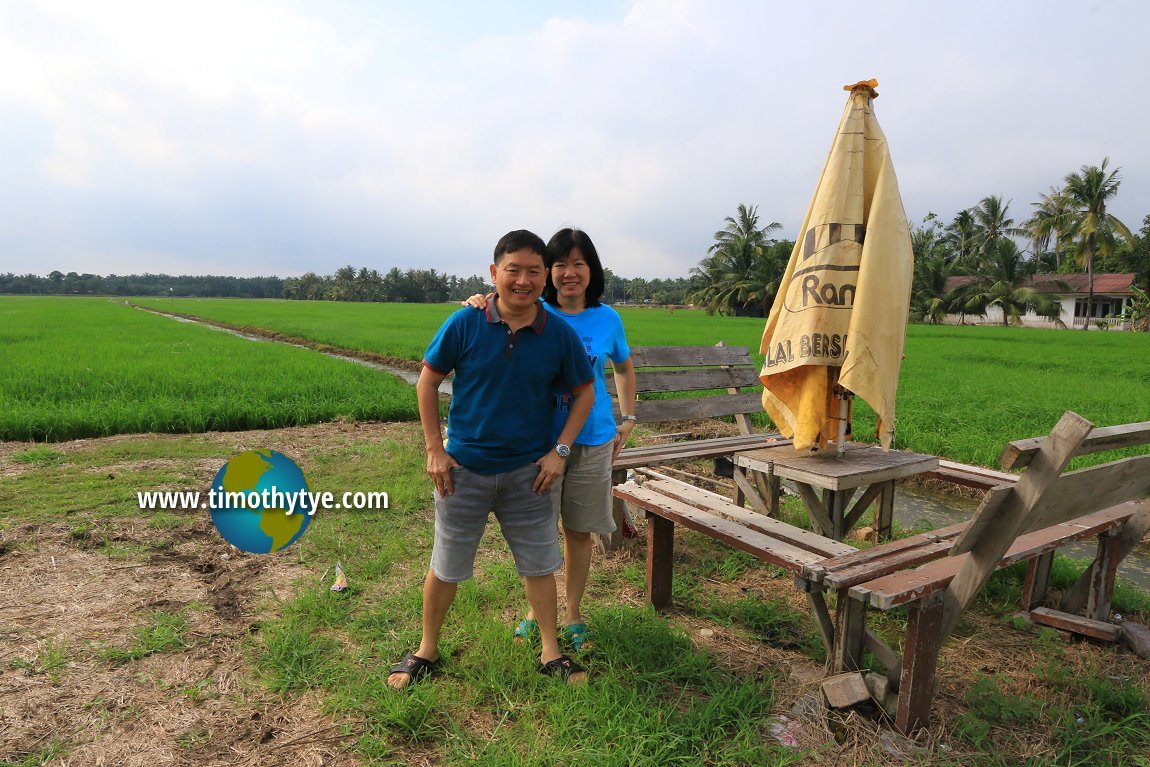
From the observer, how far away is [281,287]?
4852 inches

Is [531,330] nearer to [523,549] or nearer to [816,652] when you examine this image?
[523,549]

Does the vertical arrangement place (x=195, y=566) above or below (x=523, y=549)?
below

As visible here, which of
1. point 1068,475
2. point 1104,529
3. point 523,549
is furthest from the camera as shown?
point 1104,529

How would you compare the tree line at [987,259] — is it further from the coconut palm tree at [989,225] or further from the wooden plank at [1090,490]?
the wooden plank at [1090,490]

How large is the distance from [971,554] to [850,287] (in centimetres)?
135

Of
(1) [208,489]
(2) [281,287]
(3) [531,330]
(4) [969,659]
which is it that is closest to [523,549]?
(3) [531,330]

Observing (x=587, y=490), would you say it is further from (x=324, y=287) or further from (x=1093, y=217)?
(x=324, y=287)

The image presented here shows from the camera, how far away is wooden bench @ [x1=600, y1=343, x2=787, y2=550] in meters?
4.11

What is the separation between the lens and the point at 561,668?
8.13 ft

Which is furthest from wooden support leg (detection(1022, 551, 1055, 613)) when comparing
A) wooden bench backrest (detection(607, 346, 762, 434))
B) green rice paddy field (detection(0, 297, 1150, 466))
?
green rice paddy field (detection(0, 297, 1150, 466))

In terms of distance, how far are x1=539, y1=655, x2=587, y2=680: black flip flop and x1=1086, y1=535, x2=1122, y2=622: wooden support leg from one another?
249 centimetres

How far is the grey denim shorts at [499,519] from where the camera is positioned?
233 cm

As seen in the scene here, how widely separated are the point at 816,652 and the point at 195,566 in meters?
3.17

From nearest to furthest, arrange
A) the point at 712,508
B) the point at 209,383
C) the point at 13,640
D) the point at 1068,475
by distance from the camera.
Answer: the point at 1068,475, the point at 13,640, the point at 712,508, the point at 209,383
